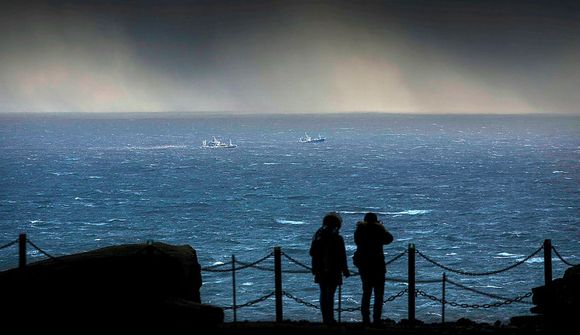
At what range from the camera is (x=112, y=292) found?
48.6ft

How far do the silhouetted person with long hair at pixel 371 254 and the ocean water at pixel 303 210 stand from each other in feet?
56.9

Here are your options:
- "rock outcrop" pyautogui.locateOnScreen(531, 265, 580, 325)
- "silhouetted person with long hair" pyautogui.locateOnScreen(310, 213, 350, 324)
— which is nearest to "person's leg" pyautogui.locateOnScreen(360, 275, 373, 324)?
"silhouetted person with long hair" pyautogui.locateOnScreen(310, 213, 350, 324)

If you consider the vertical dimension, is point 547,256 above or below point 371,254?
below

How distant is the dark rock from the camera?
13.9 meters

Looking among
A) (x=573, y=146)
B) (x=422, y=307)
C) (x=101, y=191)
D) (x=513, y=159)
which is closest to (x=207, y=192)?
(x=101, y=191)

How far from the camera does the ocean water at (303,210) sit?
178 feet

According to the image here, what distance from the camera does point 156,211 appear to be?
276 ft

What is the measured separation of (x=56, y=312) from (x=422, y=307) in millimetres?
36695

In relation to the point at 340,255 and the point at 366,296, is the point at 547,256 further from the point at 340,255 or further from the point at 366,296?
the point at 340,255

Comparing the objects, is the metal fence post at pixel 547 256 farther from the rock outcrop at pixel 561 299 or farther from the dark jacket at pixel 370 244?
the dark jacket at pixel 370 244

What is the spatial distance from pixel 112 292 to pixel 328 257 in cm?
411

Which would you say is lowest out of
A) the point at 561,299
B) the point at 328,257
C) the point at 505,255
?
the point at 505,255

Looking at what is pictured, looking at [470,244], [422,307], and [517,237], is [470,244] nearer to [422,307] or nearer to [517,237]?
[517,237]

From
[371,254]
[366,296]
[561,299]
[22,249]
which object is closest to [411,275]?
[366,296]
